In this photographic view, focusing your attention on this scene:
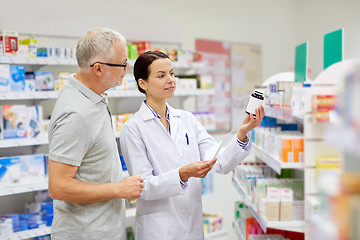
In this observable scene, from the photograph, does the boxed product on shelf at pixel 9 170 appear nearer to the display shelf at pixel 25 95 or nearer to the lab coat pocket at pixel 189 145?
the display shelf at pixel 25 95

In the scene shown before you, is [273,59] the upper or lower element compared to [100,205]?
upper

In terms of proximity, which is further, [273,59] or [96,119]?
[273,59]

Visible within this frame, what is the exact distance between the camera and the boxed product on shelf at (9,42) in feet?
12.1

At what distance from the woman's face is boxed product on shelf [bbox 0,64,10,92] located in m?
1.83

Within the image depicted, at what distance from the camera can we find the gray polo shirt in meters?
1.89

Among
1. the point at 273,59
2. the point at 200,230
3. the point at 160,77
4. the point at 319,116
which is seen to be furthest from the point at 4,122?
the point at 273,59

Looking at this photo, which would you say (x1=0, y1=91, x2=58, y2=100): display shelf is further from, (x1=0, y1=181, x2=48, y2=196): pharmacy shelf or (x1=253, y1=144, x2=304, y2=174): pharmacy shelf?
(x1=253, y1=144, x2=304, y2=174): pharmacy shelf

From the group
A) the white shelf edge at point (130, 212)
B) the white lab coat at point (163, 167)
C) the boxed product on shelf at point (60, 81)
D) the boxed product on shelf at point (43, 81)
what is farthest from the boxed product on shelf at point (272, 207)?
the boxed product on shelf at point (43, 81)

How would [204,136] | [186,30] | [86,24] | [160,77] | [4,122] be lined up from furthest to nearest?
[186,30] → [86,24] → [4,122] → [204,136] → [160,77]

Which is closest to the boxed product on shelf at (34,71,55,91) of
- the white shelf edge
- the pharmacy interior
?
the pharmacy interior

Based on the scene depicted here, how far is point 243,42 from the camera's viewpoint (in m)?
6.48

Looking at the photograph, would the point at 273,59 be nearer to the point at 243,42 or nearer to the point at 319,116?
the point at 243,42

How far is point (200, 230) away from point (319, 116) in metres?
1.05

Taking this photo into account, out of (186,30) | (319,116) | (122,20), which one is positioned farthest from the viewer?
(186,30)
